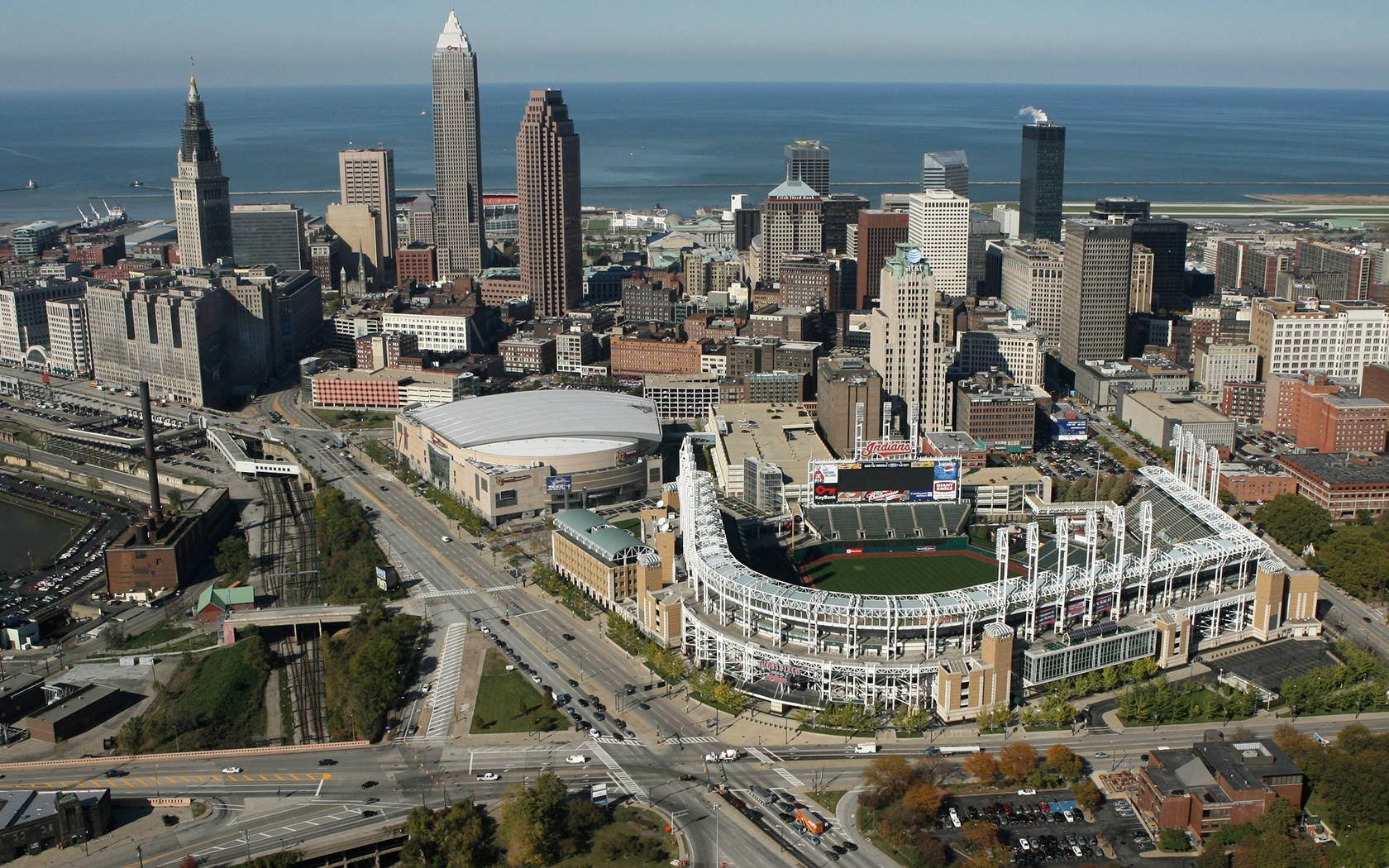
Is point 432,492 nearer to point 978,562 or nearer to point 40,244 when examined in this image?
point 978,562

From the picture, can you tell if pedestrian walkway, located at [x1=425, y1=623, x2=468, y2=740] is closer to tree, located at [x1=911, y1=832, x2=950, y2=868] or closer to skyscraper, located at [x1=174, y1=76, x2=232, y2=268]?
tree, located at [x1=911, y1=832, x2=950, y2=868]

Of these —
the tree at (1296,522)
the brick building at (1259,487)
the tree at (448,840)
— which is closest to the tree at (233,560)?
the tree at (448,840)

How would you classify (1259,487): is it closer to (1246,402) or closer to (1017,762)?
(1246,402)

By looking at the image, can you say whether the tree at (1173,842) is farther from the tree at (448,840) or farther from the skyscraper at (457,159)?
the skyscraper at (457,159)

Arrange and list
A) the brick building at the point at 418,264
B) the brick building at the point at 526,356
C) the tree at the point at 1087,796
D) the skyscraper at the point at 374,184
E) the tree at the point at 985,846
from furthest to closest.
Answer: the skyscraper at the point at 374,184, the brick building at the point at 418,264, the brick building at the point at 526,356, the tree at the point at 1087,796, the tree at the point at 985,846

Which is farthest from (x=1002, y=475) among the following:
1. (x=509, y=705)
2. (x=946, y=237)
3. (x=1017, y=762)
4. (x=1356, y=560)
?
(x=946, y=237)
